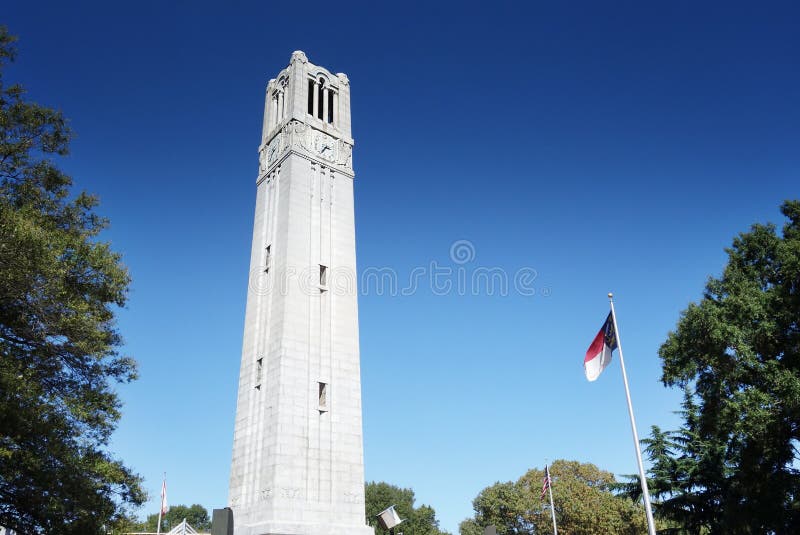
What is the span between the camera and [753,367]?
2850cm

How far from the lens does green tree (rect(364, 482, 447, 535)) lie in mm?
83500

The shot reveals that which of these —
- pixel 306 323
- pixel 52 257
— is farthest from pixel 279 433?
pixel 52 257

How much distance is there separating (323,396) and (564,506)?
41.3 meters

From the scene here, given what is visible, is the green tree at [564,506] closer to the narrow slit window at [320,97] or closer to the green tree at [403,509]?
the green tree at [403,509]

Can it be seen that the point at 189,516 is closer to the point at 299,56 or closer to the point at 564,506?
the point at 564,506

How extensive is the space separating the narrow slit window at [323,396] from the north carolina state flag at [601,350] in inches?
597

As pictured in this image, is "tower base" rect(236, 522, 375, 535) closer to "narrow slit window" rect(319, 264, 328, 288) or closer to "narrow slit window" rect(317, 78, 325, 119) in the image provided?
"narrow slit window" rect(319, 264, 328, 288)

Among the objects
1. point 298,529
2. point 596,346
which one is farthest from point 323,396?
point 596,346

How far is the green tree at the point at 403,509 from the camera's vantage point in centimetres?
8350

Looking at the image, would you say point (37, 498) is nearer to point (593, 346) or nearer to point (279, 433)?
point (279, 433)

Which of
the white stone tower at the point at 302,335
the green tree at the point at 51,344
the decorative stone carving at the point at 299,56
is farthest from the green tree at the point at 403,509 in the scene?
the green tree at the point at 51,344

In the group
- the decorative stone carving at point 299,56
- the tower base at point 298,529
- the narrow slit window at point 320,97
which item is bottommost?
the tower base at point 298,529

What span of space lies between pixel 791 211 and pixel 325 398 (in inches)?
1066

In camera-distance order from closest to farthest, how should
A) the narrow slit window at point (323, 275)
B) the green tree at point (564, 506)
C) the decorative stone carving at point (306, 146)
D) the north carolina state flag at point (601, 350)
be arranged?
the north carolina state flag at point (601, 350) → the narrow slit window at point (323, 275) → the decorative stone carving at point (306, 146) → the green tree at point (564, 506)
